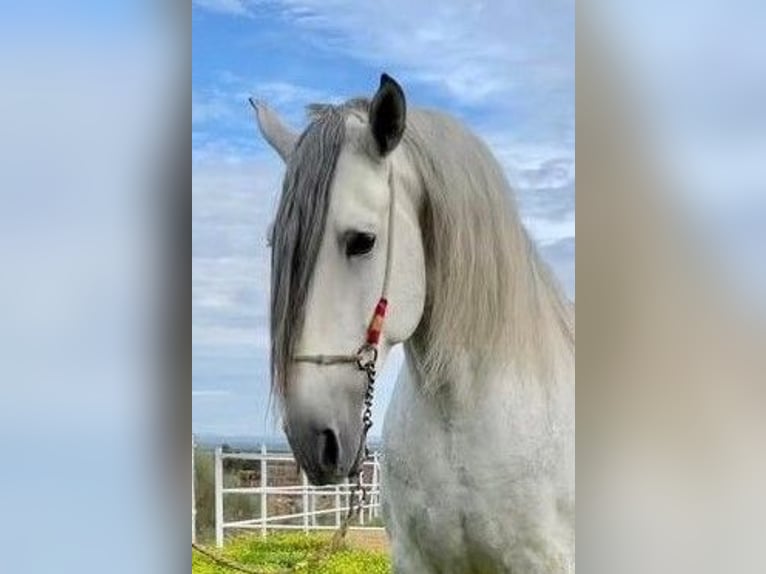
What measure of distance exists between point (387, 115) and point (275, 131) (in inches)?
7.5

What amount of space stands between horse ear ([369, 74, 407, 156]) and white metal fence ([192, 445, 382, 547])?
1.66 ft

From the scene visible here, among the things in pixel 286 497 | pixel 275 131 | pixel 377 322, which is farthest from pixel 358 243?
pixel 286 497

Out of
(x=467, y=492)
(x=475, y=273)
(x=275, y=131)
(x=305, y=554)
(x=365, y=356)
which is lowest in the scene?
(x=305, y=554)

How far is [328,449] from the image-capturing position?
6.02 feet

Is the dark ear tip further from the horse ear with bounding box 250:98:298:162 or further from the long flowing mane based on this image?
the horse ear with bounding box 250:98:298:162

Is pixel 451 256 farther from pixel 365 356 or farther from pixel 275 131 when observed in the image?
pixel 275 131

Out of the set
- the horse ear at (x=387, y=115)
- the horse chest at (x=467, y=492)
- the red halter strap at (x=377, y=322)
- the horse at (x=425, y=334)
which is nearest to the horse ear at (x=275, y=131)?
the horse at (x=425, y=334)

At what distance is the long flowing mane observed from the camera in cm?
183

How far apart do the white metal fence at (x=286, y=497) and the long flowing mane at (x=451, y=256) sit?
142mm

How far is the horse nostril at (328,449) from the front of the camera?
1.82 m
